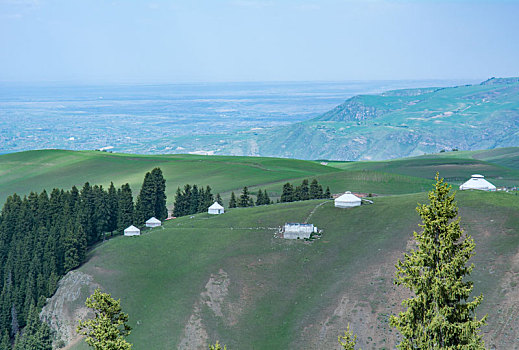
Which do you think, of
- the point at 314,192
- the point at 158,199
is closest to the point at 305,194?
the point at 314,192

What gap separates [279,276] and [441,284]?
53.0m

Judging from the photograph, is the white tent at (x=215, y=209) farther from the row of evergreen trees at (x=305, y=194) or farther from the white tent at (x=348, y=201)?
the white tent at (x=348, y=201)

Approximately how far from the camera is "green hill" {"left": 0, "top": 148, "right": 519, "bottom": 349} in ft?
234

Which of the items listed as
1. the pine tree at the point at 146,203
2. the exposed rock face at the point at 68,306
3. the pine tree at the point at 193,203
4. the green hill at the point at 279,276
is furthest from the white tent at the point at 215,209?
the exposed rock face at the point at 68,306

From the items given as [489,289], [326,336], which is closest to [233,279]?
[326,336]

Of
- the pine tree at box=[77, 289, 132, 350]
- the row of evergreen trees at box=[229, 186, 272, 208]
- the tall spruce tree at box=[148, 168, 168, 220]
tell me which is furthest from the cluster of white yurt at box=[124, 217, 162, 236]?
the pine tree at box=[77, 289, 132, 350]

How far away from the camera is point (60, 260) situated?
10094 centimetres

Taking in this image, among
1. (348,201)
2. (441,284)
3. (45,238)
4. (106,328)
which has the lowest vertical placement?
(45,238)

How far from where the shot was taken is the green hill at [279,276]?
71.3 m

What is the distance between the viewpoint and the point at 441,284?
31.4 meters

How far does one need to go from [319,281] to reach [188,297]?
16509mm

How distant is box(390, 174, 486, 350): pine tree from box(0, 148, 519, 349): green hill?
3347 cm

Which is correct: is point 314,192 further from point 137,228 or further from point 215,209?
point 137,228

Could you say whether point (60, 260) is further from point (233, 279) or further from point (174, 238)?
point (233, 279)
